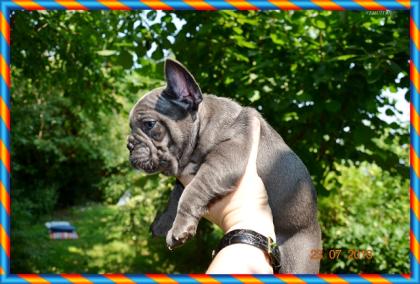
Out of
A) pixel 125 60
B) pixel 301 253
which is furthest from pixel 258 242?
pixel 125 60

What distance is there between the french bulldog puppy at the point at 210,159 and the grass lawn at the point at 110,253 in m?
6.39

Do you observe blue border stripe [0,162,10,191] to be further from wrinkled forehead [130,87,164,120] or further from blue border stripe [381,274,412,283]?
blue border stripe [381,274,412,283]

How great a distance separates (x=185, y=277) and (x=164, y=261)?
312 inches

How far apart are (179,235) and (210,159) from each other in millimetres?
368

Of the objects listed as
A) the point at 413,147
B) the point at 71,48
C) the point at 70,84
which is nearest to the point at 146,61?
the point at 71,48

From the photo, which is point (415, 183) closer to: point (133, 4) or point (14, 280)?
point (133, 4)

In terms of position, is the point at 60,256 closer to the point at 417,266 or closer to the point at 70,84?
the point at 70,84

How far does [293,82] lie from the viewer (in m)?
4.92

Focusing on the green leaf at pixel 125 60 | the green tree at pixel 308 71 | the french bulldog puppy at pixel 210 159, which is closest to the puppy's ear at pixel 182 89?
the french bulldog puppy at pixel 210 159

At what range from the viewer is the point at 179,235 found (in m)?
1.96

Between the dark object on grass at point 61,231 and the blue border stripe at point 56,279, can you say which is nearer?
the blue border stripe at point 56,279

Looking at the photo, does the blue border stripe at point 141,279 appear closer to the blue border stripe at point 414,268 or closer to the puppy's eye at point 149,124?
the puppy's eye at point 149,124

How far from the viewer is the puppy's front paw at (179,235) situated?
6.39 feet

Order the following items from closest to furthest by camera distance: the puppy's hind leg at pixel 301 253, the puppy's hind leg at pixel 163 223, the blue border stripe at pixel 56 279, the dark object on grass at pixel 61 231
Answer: the blue border stripe at pixel 56 279
the puppy's hind leg at pixel 301 253
the puppy's hind leg at pixel 163 223
the dark object on grass at pixel 61 231
